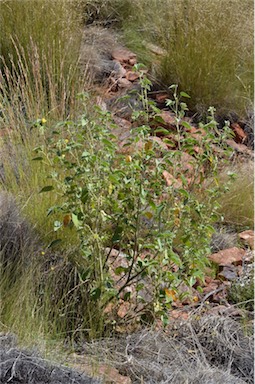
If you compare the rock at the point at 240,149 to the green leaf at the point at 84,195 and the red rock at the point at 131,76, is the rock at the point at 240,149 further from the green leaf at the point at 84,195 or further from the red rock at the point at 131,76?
the green leaf at the point at 84,195

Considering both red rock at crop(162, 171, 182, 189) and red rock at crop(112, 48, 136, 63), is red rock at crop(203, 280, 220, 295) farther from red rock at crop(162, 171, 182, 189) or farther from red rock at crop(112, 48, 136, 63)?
red rock at crop(112, 48, 136, 63)

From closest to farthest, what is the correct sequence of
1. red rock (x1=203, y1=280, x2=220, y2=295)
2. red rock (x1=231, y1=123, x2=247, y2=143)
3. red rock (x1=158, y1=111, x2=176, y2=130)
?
red rock (x1=203, y1=280, x2=220, y2=295) → red rock (x1=158, y1=111, x2=176, y2=130) → red rock (x1=231, y1=123, x2=247, y2=143)

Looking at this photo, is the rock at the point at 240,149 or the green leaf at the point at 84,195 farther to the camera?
the rock at the point at 240,149

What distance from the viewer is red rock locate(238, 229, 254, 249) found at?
4.64 meters

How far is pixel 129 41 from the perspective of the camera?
730cm

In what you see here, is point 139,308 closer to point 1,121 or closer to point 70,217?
point 70,217

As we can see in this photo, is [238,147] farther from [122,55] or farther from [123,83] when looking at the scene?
[122,55]

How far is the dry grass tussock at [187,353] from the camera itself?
287 cm

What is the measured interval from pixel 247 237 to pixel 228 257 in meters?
0.42

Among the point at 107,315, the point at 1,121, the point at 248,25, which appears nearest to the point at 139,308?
the point at 107,315

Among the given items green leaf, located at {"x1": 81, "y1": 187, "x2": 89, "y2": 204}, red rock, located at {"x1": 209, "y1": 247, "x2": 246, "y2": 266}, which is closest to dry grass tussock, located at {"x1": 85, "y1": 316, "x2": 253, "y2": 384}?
green leaf, located at {"x1": 81, "y1": 187, "x2": 89, "y2": 204}

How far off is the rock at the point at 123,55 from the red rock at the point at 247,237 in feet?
8.98

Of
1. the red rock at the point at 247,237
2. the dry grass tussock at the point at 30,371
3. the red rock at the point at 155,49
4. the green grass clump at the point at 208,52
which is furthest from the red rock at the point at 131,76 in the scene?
the dry grass tussock at the point at 30,371

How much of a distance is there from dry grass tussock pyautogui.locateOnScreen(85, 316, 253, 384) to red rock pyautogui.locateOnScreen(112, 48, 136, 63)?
3995 millimetres
